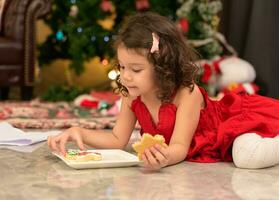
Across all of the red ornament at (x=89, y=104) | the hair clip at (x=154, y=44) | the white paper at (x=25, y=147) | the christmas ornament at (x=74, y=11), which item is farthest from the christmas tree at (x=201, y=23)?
the hair clip at (x=154, y=44)

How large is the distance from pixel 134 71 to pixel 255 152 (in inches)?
15.9

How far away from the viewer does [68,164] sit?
5.16 feet

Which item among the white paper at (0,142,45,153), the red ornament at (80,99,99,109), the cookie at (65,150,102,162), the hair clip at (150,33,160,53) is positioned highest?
the hair clip at (150,33,160,53)

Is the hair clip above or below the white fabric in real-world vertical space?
above

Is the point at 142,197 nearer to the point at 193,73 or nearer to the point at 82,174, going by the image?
the point at 82,174

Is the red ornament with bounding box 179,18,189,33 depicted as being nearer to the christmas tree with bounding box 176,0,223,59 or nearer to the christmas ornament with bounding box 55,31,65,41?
the christmas tree with bounding box 176,0,223,59

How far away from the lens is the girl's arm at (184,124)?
64.5 inches

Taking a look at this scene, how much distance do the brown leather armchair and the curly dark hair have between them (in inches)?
73.9

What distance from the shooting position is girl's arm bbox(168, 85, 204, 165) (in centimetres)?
164

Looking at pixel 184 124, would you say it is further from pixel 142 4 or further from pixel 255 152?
pixel 142 4

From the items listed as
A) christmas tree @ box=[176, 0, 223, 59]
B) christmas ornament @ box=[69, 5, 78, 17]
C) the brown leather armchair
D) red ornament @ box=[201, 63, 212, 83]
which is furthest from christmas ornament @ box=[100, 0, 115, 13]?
red ornament @ box=[201, 63, 212, 83]

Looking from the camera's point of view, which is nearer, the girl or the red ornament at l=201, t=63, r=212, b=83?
the girl

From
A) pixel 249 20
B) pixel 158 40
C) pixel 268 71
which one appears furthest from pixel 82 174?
pixel 249 20

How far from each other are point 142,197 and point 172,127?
40 centimetres
